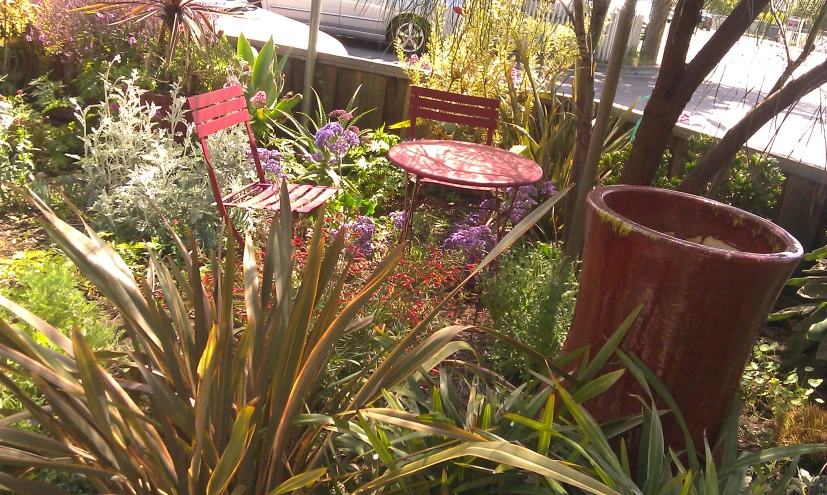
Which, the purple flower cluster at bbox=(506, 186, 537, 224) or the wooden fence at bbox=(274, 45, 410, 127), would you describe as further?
the wooden fence at bbox=(274, 45, 410, 127)

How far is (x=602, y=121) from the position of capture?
125 inches

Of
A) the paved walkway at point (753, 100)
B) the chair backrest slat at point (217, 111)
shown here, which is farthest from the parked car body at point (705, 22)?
the chair backrest slat at point (217, 111)

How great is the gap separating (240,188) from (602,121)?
190cm

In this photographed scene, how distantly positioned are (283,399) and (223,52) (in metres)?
4.31

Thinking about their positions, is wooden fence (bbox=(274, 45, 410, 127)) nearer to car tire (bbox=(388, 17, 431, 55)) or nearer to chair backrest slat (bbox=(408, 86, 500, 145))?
car tire (bbox=(388, 17, 431, 55))

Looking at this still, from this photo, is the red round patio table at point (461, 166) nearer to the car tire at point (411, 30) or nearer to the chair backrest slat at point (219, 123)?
the car tire at point (411, 30)

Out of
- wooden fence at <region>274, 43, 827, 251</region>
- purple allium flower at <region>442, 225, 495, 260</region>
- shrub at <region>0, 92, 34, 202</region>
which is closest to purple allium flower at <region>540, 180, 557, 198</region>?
purple allium flower at <region>442, 225, 495, 260</region>

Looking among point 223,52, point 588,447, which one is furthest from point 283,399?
point 223,52

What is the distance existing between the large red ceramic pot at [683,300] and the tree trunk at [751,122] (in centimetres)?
80

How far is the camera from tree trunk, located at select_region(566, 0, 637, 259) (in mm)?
3021

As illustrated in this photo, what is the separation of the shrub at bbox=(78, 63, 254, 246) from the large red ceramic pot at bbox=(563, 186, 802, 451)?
2392 millimetres

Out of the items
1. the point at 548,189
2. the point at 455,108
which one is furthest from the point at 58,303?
the point at 548,189

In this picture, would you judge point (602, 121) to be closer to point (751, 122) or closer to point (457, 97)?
point (751, 122)

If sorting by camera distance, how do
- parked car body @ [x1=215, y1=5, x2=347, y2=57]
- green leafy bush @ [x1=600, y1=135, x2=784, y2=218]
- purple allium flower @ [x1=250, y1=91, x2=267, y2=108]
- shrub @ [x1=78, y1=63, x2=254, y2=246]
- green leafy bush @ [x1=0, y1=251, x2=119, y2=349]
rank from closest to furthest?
green leafy bush @ [x1=0, y1=251, x2=119, y2=349], shrub @ [x1=78, y1=63, x2=254, y2=246], green leafy bush @ [x1=600, y1=135, x2=784, y2=218], purple allium flower @ [x1=250, y1=91, x2=267, y2=108], parked car body @ [x1=215, y1=5, x2=347, y2=57]
